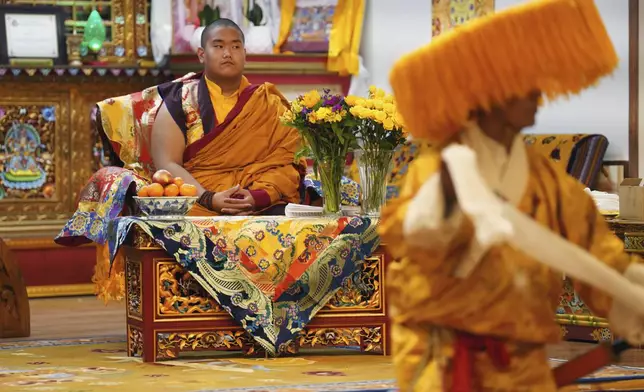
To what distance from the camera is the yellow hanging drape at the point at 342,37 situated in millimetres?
8867

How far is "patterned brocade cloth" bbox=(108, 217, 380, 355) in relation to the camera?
5.03 metres

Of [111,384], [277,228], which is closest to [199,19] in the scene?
[277,228]

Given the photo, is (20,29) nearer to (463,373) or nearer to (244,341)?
(244,341)

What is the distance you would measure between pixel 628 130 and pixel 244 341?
348 centimetres

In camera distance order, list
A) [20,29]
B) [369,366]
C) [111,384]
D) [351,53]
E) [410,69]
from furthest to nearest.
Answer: [351,53]
[20,29]
[369,366]
[111,384]
[410,69]

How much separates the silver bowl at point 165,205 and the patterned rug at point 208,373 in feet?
1.98

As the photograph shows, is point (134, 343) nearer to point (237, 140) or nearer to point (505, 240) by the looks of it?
point (237, 140)

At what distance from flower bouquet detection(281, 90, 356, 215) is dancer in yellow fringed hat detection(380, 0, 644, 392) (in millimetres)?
2666

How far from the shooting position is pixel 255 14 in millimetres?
8789

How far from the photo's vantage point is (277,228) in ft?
16.8

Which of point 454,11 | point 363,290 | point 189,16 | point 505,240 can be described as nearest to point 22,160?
point 189,16

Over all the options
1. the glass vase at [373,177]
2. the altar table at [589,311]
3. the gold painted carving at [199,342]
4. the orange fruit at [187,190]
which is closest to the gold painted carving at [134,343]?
the gold painted carving at [199,342]

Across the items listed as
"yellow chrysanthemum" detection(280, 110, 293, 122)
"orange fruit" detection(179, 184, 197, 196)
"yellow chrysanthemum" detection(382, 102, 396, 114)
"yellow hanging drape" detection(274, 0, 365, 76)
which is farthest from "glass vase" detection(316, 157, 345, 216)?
"yellow hanging drape" detection(274, 0, 365, 76)

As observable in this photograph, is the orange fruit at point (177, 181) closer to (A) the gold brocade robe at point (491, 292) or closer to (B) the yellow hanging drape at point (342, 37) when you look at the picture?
(A) the gold brocade robe at point (491, 292)
